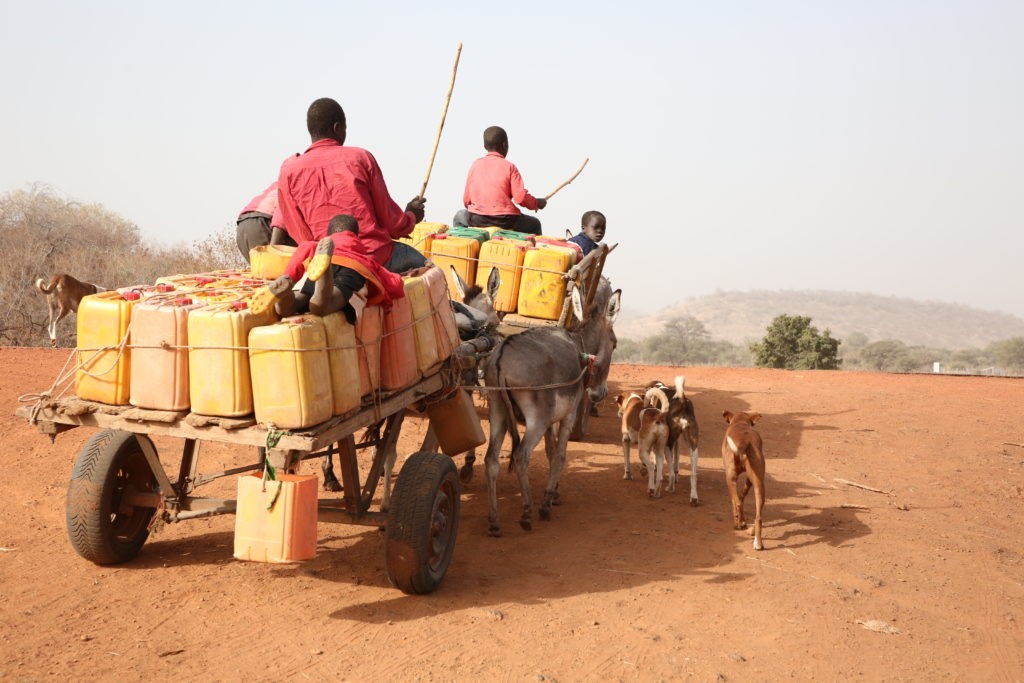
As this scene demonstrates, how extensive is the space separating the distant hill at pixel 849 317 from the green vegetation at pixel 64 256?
5065 cm

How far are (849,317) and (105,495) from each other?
83.7 m

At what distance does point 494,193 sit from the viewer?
1070 centimetres

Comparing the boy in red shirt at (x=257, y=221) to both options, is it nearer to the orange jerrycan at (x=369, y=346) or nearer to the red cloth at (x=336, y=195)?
the red cloth at (x=336, y=195)

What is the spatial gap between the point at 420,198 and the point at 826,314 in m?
81.5

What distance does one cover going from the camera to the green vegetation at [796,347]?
22.8 meters

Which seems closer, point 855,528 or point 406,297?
point 406,297

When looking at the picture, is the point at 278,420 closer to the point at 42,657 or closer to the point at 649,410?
the point at 42,657

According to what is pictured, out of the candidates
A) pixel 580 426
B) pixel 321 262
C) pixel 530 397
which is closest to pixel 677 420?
pixel 530 397

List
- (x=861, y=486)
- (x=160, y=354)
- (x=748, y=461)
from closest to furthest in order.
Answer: (x=160, y=354) → (x=748, y=461) → (x=861, y=486)

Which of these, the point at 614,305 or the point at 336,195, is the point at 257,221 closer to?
the point at 336,195

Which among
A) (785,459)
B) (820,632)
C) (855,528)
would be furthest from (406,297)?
(785,459)

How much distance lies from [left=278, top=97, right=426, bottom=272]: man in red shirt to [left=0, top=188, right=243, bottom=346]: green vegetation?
9.97 meters

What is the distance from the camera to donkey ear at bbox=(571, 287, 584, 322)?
8.85m

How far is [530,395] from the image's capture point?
7.88m
